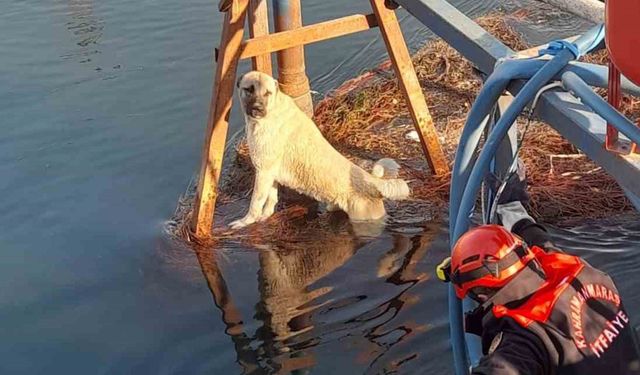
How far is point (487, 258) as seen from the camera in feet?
8.92

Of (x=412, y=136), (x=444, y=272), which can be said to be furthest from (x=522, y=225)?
(x=412, y=136)

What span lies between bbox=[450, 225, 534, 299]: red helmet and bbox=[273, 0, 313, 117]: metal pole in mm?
4169

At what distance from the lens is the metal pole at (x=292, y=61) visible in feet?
22.4

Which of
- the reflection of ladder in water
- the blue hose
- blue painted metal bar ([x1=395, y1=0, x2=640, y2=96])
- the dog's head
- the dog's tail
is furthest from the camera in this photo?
the dog's tail

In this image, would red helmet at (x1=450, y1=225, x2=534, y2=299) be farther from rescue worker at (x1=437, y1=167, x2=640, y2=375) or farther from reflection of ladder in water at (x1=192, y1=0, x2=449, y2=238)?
reflection of ladder in water at (x1=192, y1=0, x2=449, y2=238)

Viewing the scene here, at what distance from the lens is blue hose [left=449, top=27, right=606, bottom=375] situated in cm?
278

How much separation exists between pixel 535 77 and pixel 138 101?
22.0ft

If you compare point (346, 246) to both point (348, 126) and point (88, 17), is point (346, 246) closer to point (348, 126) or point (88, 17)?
point (348, 126)

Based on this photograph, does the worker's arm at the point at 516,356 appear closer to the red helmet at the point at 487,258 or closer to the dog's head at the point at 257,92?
the red helmet at the point at 487,258

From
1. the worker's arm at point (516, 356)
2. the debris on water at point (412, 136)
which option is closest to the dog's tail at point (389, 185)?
the debris on water at point (412, 136)

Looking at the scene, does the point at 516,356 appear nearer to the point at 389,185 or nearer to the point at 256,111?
the point at 389,185

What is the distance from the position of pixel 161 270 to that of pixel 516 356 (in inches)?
146

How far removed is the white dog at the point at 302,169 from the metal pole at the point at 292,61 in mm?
832

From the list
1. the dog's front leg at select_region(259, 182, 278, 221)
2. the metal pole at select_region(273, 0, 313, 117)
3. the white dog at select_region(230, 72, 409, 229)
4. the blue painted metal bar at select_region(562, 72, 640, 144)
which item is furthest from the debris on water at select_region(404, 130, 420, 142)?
the blue painted metal bar at select_region(562, 72, 640, 144)
